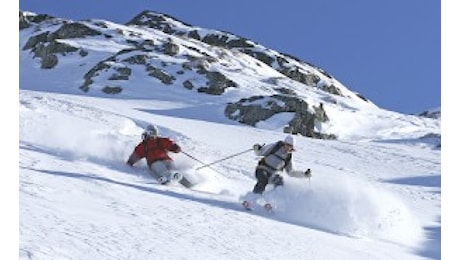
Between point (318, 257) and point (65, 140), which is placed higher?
point (65, 140)

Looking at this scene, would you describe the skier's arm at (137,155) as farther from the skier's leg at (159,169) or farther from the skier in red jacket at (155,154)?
the skier's leg at (159,169)

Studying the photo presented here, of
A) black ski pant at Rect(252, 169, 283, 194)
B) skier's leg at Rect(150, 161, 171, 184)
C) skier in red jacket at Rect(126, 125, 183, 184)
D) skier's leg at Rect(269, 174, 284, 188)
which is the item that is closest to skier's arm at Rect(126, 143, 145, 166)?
skier in red jacket at Rect(126, 125, 183, 184)

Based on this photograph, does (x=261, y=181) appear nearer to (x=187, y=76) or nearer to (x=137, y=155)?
(x=137, y=155)

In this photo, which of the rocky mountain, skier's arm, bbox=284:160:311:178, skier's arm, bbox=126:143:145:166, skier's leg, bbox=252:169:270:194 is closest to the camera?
skier's leg, bbox=252:169:270:194

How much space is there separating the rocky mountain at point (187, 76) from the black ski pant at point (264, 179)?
22.7 m

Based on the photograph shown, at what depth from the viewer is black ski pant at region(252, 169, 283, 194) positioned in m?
12.6

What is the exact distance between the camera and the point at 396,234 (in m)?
12.0

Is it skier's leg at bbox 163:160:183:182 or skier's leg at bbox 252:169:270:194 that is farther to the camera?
skier's leg at bbox 163:160:183:182

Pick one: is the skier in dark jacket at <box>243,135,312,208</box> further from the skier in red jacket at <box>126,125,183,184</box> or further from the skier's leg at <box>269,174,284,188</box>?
the skier in red jacket at <box>126,125,183,184</box>

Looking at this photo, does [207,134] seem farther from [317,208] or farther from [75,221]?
[75,221]

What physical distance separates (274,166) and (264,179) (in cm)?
31

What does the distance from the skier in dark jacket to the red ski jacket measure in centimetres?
198
